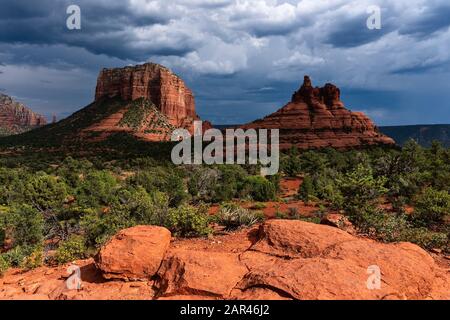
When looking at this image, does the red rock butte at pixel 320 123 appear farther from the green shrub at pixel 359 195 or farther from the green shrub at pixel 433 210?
the green shrub at pixel 359 195

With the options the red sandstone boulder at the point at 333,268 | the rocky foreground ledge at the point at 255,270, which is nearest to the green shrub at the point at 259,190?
the rocky foreground ledge at the point at 255,270

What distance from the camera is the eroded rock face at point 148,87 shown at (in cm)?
11819

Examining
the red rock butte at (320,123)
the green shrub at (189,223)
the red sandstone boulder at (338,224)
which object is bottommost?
the red sandstone boulder at (338,224)

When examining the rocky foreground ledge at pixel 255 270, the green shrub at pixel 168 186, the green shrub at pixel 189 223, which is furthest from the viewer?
the green shrub at pixel 168 186

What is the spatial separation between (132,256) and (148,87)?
4653 inches

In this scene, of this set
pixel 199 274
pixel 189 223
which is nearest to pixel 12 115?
pixel 189 223

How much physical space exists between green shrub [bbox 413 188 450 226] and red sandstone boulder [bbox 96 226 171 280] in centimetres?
1593

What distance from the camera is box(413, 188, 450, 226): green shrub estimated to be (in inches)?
757

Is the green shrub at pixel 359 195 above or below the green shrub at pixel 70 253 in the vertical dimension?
above

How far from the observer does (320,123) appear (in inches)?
3551

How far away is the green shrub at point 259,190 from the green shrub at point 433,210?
567 inches
